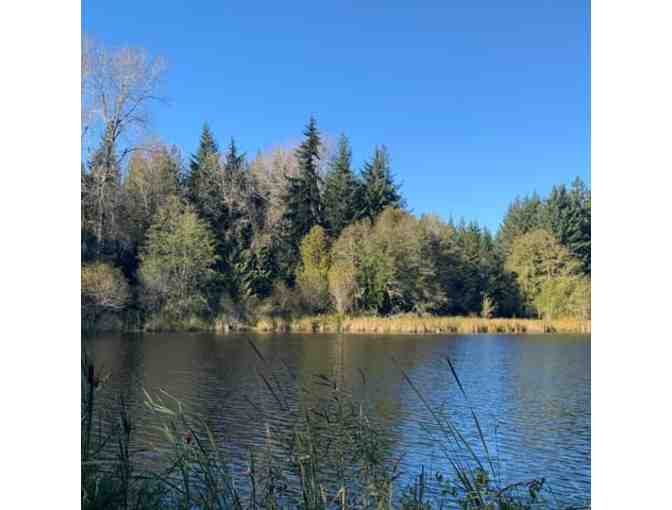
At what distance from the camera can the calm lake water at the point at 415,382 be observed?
4.07 m

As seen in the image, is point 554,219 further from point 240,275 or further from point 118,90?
point 118,90

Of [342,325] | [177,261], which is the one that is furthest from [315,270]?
[177,261]

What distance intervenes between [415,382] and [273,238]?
5.02 meters

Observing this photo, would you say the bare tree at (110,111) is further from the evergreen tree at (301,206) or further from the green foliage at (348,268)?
the green foliage at (348,268)

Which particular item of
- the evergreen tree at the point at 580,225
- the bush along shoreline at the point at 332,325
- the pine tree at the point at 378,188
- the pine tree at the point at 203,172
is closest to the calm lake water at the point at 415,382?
the bush along shoreline at the point at 332,325

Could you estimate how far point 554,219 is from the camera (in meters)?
8.38

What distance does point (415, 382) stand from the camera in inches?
237

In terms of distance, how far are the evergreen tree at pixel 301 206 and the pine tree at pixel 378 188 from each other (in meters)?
0.87

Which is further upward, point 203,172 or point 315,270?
point 203,172

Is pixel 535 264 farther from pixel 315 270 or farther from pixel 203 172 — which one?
pixel 203 172

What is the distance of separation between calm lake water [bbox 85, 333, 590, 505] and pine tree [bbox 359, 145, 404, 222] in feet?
8.25
